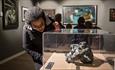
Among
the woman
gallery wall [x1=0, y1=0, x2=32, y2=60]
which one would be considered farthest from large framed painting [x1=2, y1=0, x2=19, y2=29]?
the woman

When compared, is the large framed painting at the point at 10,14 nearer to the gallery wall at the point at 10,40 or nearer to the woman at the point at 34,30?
the gallery wall at the point at 10,40

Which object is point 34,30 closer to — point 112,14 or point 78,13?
point 78,13

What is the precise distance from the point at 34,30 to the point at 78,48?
83 centimetres

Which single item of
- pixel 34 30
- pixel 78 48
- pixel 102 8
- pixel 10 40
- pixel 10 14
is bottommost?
pixel 10 40

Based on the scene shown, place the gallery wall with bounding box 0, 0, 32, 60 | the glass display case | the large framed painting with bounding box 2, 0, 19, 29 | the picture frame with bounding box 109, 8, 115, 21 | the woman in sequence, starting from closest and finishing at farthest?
the glass display case < the woman < the gallery wall with bounding box 0, 0, 32, 60 < the large framed painting with bounding box 2, 0, 19, 29 < the picture frame with bounding box 109, 8, 115, 21

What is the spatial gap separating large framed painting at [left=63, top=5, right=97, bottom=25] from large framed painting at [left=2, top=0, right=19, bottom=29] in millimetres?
2889

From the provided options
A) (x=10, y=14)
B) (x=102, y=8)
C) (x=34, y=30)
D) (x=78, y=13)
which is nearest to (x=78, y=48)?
(x=34, y=30)

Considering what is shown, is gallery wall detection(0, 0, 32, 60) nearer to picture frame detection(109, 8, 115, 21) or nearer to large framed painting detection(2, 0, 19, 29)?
large framed painting detection(2, 0, 19, 29)

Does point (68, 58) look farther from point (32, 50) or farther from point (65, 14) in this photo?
point (65, 14)

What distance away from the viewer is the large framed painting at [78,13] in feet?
35.0

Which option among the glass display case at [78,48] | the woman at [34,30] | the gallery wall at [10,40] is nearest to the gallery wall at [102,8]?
the gallery wall at [10,40]

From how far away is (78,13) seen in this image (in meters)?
10.8

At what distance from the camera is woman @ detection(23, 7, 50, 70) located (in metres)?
2.34

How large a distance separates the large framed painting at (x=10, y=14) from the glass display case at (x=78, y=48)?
5628mm
